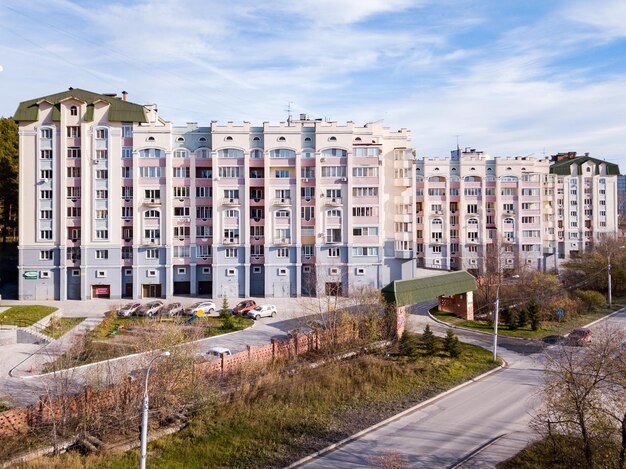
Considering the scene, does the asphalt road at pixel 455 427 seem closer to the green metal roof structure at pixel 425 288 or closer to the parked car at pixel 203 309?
the green metal roof structure at pixel 425 288

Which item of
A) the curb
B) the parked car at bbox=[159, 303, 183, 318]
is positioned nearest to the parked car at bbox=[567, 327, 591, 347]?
the curb

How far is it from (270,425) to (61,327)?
69.0 ft

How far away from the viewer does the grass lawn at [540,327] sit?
3369 cm

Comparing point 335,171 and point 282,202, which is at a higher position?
point 335,171

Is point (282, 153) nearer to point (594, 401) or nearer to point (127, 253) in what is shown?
point (127, 253)

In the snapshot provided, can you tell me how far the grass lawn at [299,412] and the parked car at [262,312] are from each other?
12.6 meters

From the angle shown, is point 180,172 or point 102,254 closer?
point 102,254

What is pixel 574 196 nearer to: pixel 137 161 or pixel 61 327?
pixel 137 161

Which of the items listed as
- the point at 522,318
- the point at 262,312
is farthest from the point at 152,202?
the point at 522,318

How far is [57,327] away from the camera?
32000 mm

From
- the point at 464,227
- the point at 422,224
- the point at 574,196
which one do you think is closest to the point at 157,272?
the point at 422,224

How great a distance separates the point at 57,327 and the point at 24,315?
166 inches

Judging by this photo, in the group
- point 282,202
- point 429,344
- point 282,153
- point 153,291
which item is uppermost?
point 282,153

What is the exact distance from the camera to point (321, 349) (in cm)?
2742
